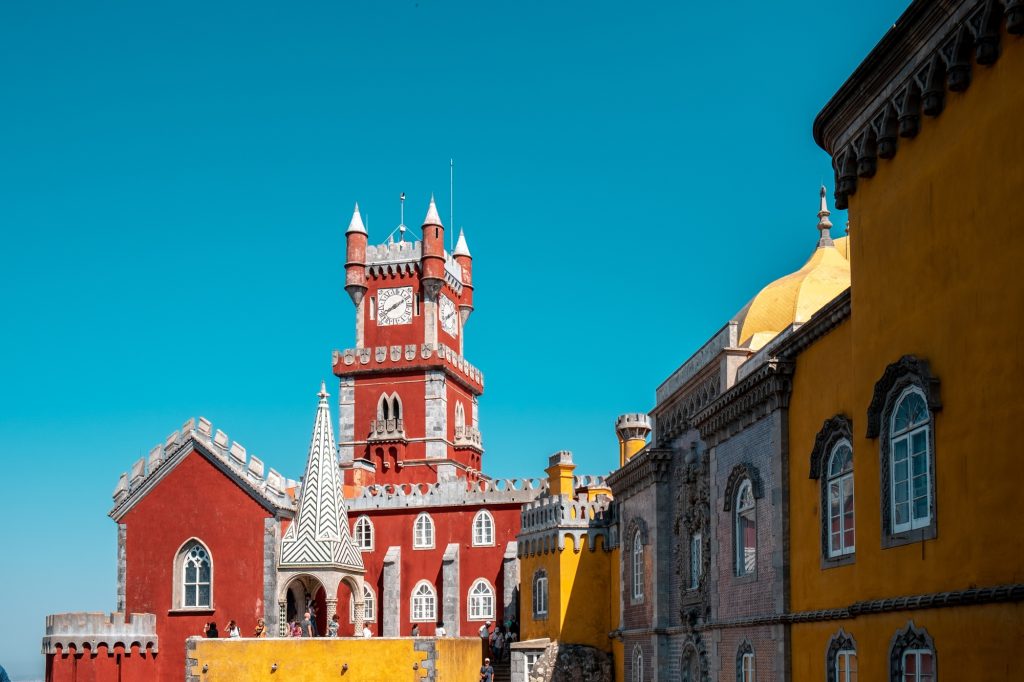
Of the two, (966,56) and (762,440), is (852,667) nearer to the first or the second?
(762,440)

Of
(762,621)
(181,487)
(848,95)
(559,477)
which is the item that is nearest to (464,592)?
(559,477)

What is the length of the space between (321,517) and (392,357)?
17501mm

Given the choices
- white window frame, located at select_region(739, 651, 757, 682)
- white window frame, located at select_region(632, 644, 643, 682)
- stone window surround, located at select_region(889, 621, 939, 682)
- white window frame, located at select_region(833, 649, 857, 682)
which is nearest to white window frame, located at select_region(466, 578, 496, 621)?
white window frame, located at select_region(632, 644, 643, 682)

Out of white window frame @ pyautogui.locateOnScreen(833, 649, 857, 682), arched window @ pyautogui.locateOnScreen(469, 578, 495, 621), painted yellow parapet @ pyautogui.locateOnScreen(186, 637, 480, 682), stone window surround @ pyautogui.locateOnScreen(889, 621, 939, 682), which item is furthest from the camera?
arched window @ pyautogui.locateOnScreen(469, 578, 495, 621)

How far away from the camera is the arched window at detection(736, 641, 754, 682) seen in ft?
68.5

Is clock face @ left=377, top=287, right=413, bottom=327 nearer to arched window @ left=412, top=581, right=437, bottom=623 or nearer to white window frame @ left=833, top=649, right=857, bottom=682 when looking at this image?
arched window @ left=412, top=581, right=437, bottom=623

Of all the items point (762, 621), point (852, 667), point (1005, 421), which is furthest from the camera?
point (762, 621)

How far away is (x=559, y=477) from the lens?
40375mm

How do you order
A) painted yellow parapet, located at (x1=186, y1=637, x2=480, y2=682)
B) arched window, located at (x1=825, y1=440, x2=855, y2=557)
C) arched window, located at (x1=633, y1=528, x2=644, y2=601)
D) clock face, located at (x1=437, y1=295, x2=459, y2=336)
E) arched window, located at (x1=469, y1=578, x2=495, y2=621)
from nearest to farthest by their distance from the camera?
arched window, located at (x1=825, y1=440, x2=855, y2=557) → arched window, located at (x1=633, y1=528, x2=644, y2=601) → painted yellow parapet, located at (x1=186, y1=637, x2=480, y2=682) → arched window, located at (x1=469, y1=578, x2=495, y2=621) → clock face, located at (x1=437, y1=295, x2=459, y2=336)

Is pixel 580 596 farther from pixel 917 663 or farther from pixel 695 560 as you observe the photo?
pixel 917 663

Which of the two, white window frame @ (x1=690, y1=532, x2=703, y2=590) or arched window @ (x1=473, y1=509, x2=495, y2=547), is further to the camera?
arched window @ (x1=473, y1=509, x2=495, y2=547)

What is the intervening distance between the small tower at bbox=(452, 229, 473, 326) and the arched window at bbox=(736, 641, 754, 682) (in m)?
39.5

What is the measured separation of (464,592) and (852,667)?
30185mm

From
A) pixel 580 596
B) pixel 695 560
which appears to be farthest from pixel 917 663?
pixel 580 596
